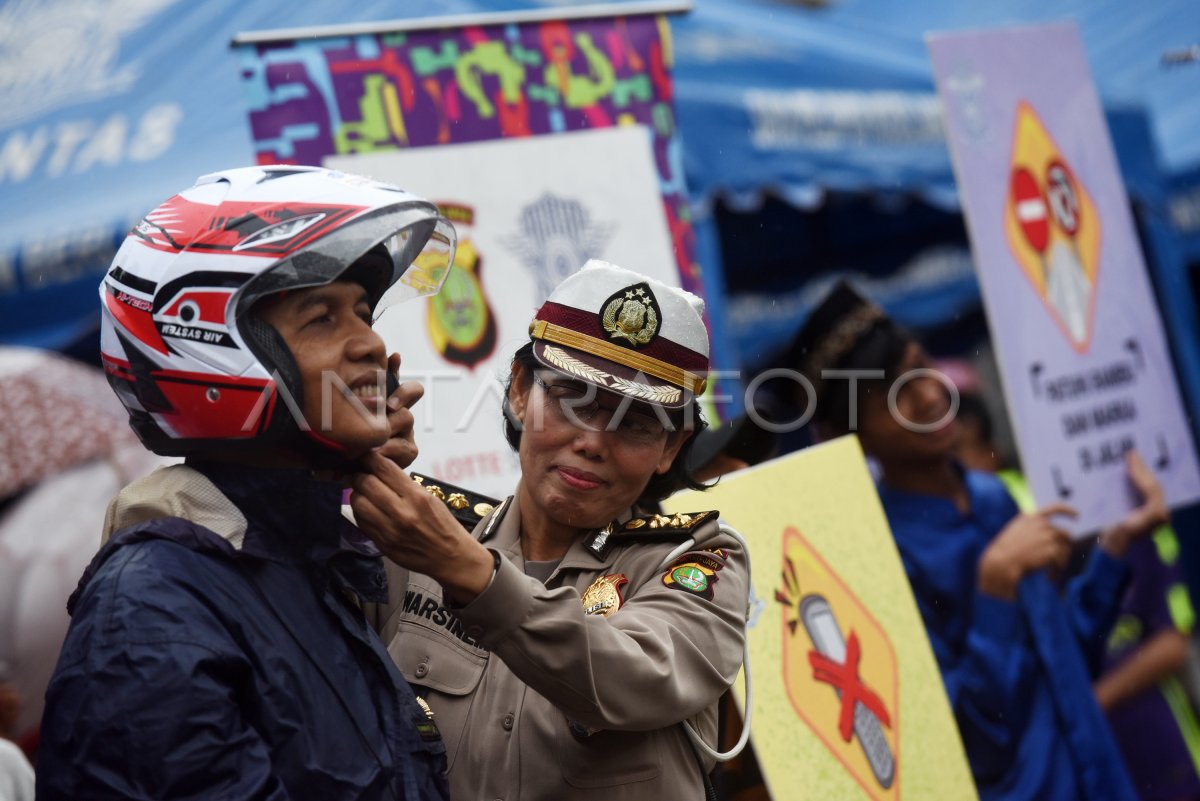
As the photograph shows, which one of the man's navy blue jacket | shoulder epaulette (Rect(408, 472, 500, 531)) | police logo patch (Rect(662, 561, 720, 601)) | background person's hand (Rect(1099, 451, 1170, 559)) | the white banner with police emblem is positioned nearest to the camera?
the man's navy blue jacket

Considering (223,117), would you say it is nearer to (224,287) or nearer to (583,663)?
(224,287)

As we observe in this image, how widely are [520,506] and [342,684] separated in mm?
872

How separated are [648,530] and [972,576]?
9.01 feet

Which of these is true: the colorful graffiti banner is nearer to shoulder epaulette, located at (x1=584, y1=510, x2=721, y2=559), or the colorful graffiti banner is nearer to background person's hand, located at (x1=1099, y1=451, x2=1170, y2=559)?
shoulder epaulette, located at (x1=584, y1=510, x2=721, y2=559)

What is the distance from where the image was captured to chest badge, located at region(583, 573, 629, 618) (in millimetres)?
2426

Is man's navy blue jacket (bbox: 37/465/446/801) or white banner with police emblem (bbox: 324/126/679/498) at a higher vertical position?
white banner with police emblem (bbox: 324/126/679/498)

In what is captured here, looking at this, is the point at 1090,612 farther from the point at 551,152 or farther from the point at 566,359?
the point at 566,359

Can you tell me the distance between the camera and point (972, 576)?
196 inches

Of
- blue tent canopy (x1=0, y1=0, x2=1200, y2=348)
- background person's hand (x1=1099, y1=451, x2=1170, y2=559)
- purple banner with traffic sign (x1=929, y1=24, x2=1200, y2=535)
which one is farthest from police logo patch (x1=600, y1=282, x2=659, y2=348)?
background person's hand (x1=1099, y1=451, x2=1170, y2=559)

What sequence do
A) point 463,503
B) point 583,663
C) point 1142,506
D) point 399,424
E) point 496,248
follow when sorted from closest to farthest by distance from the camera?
point 583,663 < point 399,424 < point 463,503 < point 496,248 < point 1142,506

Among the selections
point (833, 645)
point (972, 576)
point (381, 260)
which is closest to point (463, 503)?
point (381, 260)

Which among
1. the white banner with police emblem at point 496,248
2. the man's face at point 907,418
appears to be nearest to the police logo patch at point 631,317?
the white banner with police emblem at point 496,248

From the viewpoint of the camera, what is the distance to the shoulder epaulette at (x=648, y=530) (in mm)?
2525

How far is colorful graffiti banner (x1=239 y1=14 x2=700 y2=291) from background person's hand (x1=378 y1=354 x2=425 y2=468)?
5.41 ft
